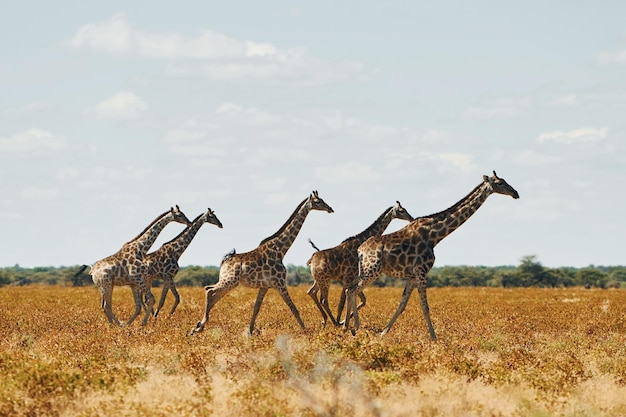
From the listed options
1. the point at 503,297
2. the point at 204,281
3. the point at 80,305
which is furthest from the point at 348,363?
the point at 204,281

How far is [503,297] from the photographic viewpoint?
107 feet

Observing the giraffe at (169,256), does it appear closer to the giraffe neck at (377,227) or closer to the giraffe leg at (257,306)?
the giraffe neck at (377,227)

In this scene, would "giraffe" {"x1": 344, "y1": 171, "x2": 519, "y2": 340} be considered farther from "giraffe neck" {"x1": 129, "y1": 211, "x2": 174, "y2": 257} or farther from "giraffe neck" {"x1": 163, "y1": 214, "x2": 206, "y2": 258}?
"giraffe neck" {"x1": 163, "y1": 214, "x2": 206, "y2": 258}

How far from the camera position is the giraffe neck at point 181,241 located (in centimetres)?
2280

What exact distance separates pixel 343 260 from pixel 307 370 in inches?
251

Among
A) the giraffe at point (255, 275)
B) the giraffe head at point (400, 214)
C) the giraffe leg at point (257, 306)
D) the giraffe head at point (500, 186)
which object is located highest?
the giraffe head at point (500, 186)

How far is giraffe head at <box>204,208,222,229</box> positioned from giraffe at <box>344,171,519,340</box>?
240 inches

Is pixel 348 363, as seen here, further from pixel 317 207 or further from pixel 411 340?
pixel 317 207

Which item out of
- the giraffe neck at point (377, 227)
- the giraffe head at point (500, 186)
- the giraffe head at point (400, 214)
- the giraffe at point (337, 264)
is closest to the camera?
the giraffe head at point (500, 186)

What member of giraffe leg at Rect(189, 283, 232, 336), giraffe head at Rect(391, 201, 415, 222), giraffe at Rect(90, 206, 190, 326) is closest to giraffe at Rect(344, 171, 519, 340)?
giraffe head at Rect(391, 201, 415, 222)

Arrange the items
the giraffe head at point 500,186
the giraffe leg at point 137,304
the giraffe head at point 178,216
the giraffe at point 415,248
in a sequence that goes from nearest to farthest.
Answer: the giraffe at point 415,248 < the giraffe head at point 500,186 < the giraffe leg at point 137,304 < the giraffe head at point 178,216

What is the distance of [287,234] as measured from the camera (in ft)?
61.2

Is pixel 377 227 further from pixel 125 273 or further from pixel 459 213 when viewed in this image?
pixel 125 273

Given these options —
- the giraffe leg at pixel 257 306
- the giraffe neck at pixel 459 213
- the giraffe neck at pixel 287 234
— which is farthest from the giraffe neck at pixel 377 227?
the giraffe leg at pixel 257 306
